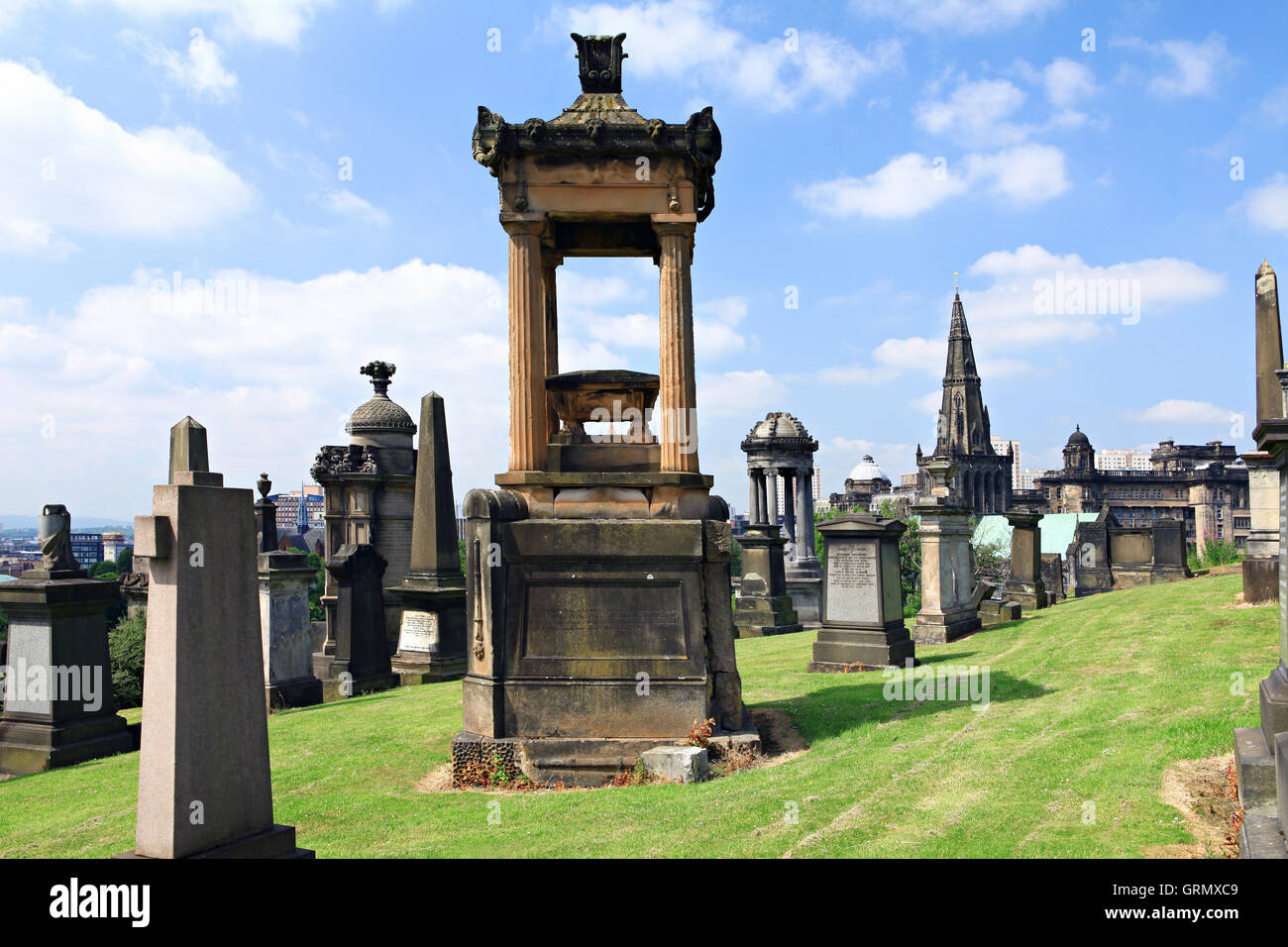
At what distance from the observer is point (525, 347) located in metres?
8.80

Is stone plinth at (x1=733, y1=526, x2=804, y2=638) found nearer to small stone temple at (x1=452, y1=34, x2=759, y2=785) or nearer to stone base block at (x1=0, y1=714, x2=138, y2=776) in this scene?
small stone temple at (x1=452, y1=34, x2=759, y2=785)

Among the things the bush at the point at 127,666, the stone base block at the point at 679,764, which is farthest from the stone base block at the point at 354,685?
the stone base block at the point at 679,764

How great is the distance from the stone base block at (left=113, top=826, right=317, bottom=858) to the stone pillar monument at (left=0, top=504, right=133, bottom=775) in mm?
7285

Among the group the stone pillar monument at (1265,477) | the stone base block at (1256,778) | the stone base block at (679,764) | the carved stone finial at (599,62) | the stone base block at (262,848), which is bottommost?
the stone base block at (679,764)

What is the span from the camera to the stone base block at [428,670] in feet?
50.8

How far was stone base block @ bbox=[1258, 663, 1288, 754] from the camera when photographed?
5062mm

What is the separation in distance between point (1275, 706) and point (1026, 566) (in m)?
16.3

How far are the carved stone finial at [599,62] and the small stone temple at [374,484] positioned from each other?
1243 cm

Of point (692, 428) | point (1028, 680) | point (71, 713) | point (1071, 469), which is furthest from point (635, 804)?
point (1071, 469)

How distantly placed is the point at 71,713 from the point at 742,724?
816 cm

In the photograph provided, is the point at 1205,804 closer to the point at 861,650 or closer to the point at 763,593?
the point at 861,650

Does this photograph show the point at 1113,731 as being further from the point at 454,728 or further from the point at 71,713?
the point at 71,713

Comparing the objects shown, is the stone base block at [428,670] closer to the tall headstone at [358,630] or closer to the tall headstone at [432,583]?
the tall headstone at [432,583]

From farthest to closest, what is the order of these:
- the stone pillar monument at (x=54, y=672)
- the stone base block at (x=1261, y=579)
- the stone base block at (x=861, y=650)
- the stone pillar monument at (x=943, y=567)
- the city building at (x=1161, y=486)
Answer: the city building at (x=1161, y=486) → the stone pillar monument at (x=943, y=567) → the stone base block at (x=1261, y=579) → the stone base block at (x=861, y=650) → the stone pillar monument at (x=54, y=672)
